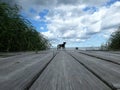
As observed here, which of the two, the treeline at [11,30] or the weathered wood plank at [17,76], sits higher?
the treeline at [11,30]

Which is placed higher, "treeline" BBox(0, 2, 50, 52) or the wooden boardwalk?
"treeline" BBox(0, 2, 50, 52)

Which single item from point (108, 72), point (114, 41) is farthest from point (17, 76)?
point (114, 41)

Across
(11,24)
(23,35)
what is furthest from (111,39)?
(11,24)

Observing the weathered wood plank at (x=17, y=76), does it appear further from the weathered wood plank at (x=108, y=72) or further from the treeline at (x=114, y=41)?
the treeline at (x=114, y=41)

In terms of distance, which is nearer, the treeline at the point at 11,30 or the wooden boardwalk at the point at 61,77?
the wooden boardwalk at the point at 61,77

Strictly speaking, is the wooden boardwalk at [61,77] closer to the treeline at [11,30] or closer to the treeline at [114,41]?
the treeline at [11,30]

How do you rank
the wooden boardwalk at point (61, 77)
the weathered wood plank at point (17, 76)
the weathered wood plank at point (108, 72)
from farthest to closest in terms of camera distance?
the weathered wood plank at point (108, 72) → the weathered wood plank at point (17, 76) → the wooden boardwalk at point (61, 77)

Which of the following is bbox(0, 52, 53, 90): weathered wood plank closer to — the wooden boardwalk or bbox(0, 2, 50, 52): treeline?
the wooden boardwalk

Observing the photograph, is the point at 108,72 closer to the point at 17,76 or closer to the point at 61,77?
the point at 61,77

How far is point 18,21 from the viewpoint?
181ft

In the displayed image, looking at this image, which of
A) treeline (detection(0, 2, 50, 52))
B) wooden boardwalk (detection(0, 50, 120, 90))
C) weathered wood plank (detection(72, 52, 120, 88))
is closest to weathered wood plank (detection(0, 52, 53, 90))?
wooden boardwalk (detection(0, 50, 120, 90))

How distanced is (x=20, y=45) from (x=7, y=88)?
2021 inches

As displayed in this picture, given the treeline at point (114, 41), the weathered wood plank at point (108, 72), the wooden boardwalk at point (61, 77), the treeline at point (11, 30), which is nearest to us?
the wooden boardwalk at point (61, 77)

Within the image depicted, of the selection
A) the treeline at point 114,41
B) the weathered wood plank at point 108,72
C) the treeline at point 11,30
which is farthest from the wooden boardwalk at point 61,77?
the treeline at point 114,41
